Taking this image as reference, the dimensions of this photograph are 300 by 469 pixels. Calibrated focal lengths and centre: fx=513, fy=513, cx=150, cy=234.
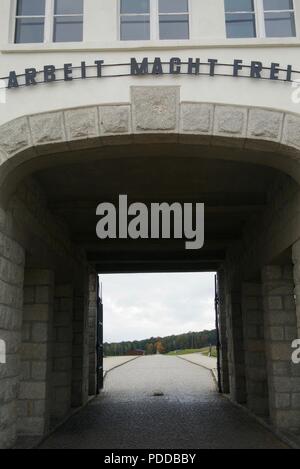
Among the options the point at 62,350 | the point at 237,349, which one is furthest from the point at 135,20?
the point at 237,349

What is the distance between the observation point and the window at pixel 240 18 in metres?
6.03

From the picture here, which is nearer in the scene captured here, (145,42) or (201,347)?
(145,42)

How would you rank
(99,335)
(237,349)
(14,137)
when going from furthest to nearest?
(99,335) < (237,349) < (14,137)

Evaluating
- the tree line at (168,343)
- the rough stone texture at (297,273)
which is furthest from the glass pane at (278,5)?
the tree line at (168,343)

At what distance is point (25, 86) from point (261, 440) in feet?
18.3

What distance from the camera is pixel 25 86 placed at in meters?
5.70

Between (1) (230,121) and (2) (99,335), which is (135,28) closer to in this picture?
(1) (230,121)

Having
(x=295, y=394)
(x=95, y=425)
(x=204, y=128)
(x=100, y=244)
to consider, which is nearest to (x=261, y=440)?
(x=295, y=394)

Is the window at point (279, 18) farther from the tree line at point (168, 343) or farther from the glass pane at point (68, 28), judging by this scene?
the tree line at point (168, 343)

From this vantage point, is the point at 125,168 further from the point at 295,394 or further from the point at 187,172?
the point at 295,394

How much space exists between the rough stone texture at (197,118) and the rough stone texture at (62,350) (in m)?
5.64

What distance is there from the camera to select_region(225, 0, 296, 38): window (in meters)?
6.01

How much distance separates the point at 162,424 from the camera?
855 cm

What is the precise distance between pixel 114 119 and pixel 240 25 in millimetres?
1977
